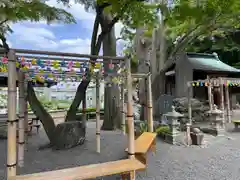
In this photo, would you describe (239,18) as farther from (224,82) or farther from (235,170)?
(235,170)

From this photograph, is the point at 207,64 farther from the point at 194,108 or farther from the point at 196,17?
the point at 196,17

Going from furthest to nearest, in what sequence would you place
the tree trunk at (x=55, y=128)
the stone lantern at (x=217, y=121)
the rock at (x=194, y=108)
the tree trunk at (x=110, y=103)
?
1. the rock at (x=194, y=108)
2. the tree trunk at (x=110, y=103)
3. the stone lantern at (x=217, y=121)
4. the tree trunk at (x=55, y=128)

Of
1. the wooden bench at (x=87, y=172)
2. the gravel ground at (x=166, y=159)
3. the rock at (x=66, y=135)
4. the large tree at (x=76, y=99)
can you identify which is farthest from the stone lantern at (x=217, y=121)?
the wooden bench at (x=87, y=172)

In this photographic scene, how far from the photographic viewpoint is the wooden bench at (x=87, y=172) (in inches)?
112

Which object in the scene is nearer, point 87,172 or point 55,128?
point 87,172

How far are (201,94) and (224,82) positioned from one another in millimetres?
4288

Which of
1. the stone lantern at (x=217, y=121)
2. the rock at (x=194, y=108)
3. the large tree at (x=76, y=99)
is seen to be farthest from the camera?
the rock at (x=194, y=108)

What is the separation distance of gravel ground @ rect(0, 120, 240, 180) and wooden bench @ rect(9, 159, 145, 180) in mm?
787

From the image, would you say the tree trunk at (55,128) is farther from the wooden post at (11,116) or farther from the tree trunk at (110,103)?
the tree trunk at (110,103)

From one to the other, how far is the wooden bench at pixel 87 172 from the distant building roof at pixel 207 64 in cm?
891

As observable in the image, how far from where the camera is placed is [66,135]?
604 centimetres

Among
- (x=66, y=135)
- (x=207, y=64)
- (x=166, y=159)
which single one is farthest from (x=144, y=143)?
(x=207, y=64)

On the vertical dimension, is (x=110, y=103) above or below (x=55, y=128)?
above

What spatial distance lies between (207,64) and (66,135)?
9127 mm
